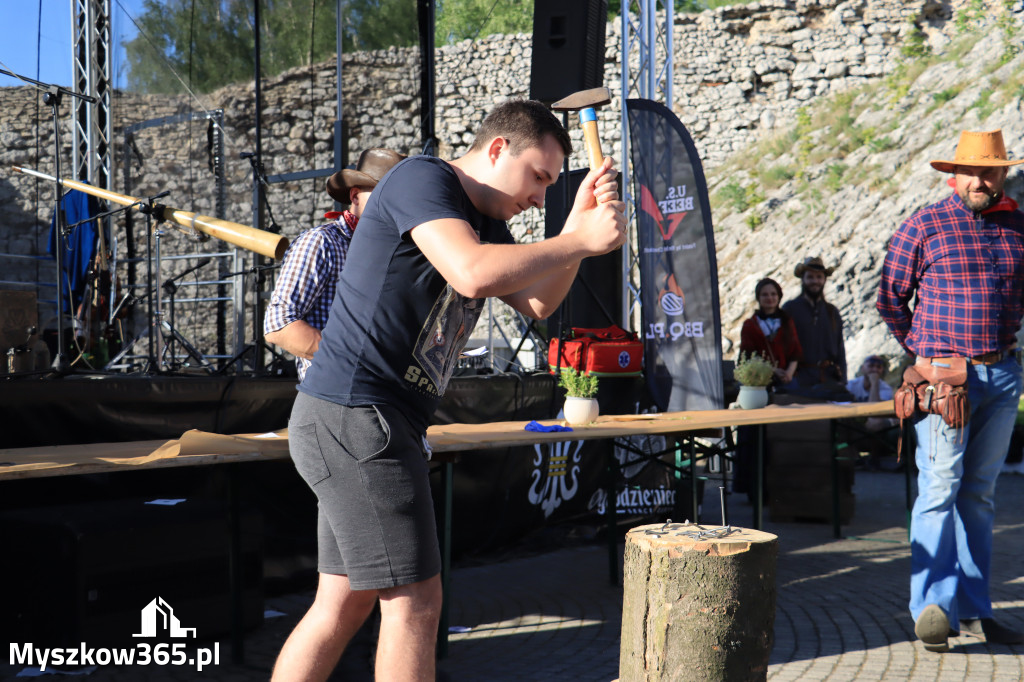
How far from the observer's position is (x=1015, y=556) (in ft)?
17.1

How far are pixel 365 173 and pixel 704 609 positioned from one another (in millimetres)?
1933

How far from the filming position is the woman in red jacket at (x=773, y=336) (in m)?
7.00

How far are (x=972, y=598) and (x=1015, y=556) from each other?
79.0 inches

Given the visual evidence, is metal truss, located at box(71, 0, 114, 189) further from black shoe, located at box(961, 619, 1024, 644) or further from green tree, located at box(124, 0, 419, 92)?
black shoe, located at box(961, 619, 1024, 644)

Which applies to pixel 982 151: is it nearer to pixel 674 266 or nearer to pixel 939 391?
pixel 939 391

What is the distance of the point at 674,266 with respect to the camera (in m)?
6.01

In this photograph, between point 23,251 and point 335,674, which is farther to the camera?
point 23,251

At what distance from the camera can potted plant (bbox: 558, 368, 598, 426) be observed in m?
4.27

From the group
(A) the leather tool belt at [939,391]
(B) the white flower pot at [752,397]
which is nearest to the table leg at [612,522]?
(B) the white flower pot at [752,397]

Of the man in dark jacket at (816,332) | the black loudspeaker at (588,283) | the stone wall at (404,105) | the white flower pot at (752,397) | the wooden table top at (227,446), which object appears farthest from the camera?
the stone wall at (404,105)

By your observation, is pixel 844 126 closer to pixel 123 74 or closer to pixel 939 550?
pixel 123 74

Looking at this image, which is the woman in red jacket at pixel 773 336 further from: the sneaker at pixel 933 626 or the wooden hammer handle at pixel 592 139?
the wooden hammer handle at pixel 592 139

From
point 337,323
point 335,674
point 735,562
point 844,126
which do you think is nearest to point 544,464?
point 335,674

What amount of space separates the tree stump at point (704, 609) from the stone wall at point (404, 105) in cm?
665
